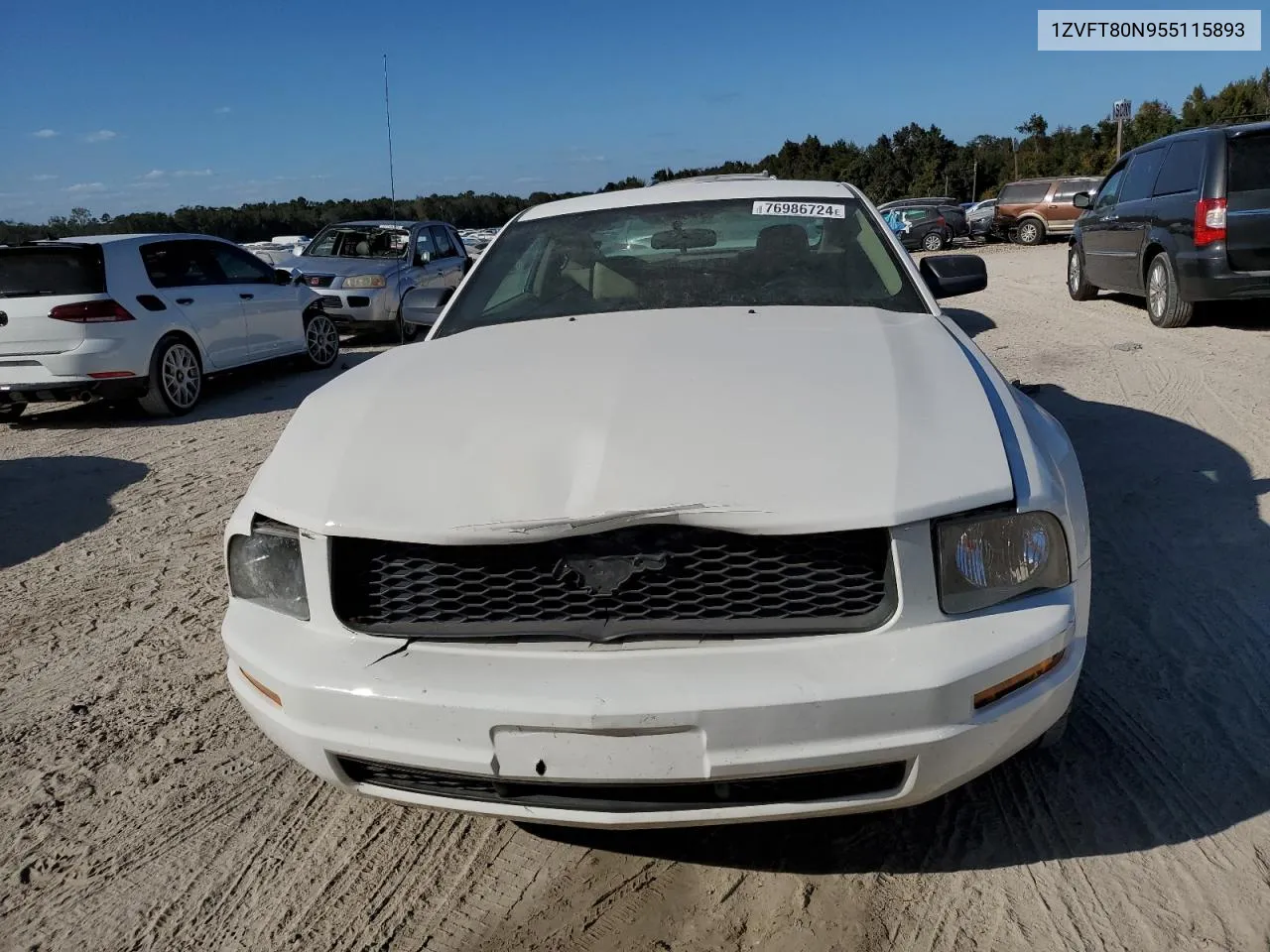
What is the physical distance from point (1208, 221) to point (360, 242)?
996cm

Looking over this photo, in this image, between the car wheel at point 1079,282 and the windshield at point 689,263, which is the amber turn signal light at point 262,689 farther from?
the car wheel at point 1079,282

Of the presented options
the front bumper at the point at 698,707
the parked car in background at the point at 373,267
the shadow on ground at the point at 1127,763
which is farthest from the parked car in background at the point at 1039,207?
the front bumper at the point at 698,707

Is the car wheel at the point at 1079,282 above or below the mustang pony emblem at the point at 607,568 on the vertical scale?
above

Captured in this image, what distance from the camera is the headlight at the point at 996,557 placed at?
1949 millimetres

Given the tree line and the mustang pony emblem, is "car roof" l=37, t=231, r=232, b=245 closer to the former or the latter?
the mustang pony emblem

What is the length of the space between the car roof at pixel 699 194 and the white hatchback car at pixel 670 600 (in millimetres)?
1698

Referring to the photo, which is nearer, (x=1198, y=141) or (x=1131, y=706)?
(x=1131, y=706)

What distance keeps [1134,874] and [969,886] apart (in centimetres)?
36

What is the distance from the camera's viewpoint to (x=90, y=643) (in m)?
3.78

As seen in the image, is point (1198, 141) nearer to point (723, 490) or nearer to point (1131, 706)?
point (1131, 706)

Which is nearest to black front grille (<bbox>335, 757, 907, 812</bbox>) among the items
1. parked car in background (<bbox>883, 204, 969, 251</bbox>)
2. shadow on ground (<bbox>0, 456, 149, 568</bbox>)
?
shadow on ground (<bbox>0, 456, 149, 568</bbox>)

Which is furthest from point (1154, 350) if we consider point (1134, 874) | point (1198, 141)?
point (1134, 874)

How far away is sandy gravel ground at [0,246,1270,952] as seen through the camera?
6.93 ft

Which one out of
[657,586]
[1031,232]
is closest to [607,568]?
[657,586]
